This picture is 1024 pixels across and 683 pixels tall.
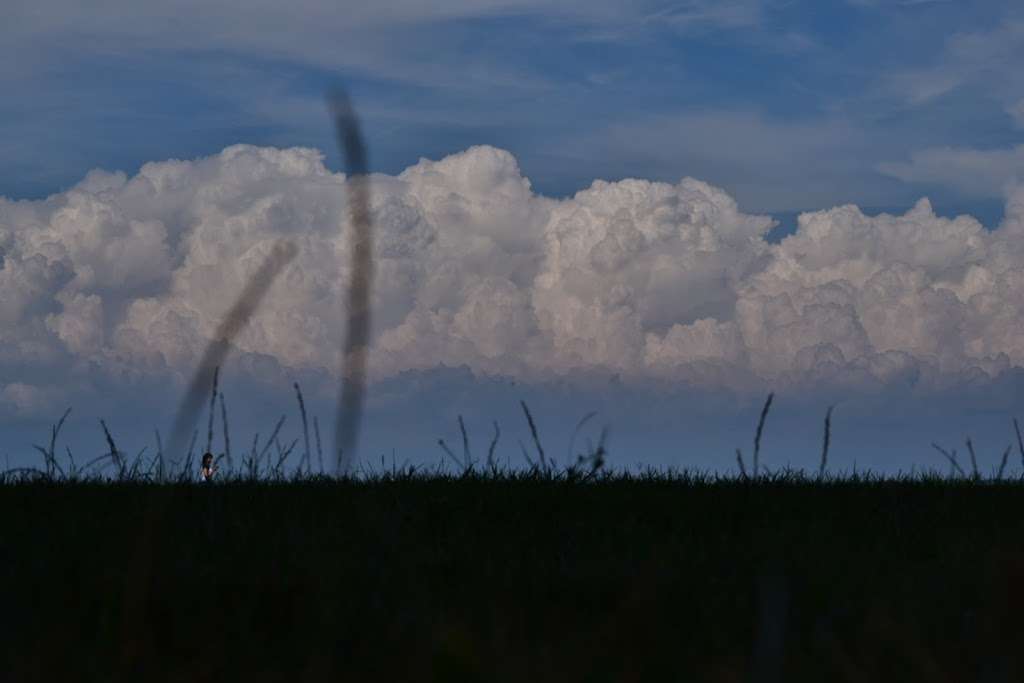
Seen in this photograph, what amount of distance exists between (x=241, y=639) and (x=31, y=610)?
1.02 metres

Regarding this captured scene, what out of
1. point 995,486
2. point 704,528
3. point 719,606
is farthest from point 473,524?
point 995,486

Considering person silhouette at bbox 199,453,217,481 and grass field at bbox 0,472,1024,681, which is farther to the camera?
person silhouette at bbox 199,453,217,481

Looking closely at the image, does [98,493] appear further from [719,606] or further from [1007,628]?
[1007,628]

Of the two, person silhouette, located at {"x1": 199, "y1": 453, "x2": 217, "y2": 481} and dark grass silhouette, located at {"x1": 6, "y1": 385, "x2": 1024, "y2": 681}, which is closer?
dark grass silhouette, located at {"x1": 6, "y1": 385, "x2": 1024, "y2": 681}

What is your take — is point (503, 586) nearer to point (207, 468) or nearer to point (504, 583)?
point (504, 583)

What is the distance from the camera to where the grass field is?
4164 millimetres

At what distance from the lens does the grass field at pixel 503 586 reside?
13.7ft

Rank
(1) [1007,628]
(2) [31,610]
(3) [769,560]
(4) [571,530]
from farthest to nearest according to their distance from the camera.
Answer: (4) [571,530]
(3) [769,560]
(2) [31,610]
(1) [1007,628]

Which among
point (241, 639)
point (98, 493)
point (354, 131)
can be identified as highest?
point (354, 131)

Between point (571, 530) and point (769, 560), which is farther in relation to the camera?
point (571, 530)

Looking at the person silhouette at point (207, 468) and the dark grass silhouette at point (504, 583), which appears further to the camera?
the person silhouette at point (207, 468)

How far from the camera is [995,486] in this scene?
33.8ft

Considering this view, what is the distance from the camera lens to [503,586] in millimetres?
5574

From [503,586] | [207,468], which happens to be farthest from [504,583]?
[207,468]
